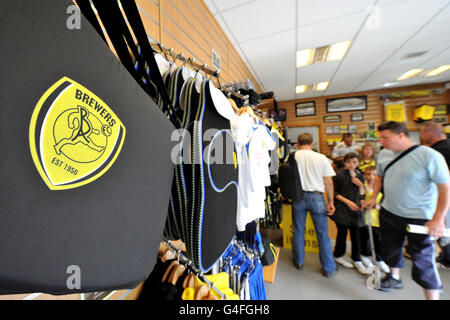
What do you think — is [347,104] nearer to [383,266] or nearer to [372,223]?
[372,223]

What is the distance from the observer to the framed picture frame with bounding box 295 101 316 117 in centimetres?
539

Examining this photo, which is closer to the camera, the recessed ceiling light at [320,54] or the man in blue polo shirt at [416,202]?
the man in blue polo shirt at [416,202]

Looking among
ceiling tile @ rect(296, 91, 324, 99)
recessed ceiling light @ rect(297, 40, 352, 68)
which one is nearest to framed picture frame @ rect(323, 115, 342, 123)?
ceiling tile @ rect(296, 91, 324, 99)

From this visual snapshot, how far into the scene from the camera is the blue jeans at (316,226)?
198 centimetres

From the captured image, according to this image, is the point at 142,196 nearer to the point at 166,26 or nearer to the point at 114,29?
the point at 114,29

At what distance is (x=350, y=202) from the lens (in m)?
2.10

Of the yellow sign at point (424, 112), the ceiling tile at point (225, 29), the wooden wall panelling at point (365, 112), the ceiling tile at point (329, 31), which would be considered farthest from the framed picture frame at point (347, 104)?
the ceiling tile at point (225, 29)

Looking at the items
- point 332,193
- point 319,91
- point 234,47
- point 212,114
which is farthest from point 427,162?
point 319,91

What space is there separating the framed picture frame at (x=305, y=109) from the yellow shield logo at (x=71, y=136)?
19.9ft

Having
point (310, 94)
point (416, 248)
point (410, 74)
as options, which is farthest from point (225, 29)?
point (410, 74)

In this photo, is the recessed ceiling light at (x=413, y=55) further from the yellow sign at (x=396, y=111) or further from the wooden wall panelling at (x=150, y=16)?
the wooden wall panelling at (x=150, y=16)

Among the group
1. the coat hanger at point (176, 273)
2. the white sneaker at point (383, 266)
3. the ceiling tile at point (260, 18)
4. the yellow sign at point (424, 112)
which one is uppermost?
the ceiling tile at point (260, 18)

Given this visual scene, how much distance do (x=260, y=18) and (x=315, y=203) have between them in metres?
2.16

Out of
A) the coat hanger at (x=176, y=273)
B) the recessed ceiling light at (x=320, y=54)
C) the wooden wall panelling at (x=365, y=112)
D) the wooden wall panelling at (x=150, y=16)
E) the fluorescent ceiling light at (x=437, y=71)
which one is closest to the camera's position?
the coat hanger at (x=176, y=273)
